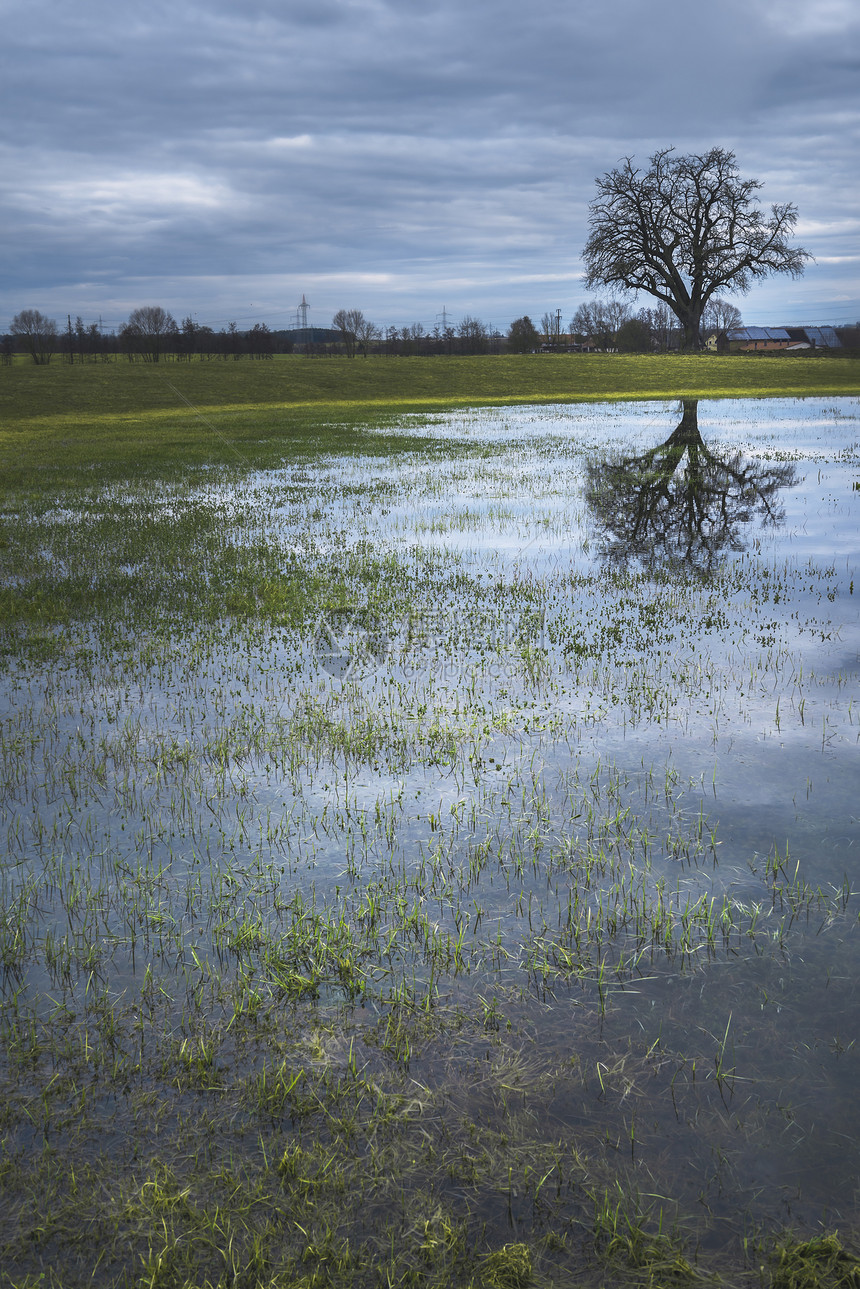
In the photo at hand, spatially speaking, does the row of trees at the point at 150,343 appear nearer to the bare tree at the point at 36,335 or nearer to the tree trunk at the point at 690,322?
the bare tree at the point at 36,335

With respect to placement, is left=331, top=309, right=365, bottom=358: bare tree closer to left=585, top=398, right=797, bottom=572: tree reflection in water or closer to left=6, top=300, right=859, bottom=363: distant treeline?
left=6, top=300, right=859, bottom=363: distant treeline

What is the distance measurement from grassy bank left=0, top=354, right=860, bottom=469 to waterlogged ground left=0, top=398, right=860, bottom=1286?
27.3 m

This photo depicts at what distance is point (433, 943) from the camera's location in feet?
17.9

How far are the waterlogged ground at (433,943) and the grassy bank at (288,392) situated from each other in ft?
89.5

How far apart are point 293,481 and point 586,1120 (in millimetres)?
26171

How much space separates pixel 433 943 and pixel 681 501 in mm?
17971

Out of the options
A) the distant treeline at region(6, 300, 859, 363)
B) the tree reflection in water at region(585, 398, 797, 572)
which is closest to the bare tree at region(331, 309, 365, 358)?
the distant treeline at region(6, 300, 859, 363)

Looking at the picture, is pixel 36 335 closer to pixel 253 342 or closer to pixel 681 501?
pixel 253 342

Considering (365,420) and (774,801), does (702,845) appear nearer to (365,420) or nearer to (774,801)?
(774,801)

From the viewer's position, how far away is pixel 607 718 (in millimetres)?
8812

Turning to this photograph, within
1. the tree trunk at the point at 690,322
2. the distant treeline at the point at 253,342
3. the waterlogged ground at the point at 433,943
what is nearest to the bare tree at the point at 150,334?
the distant treeline at the point at 253,342

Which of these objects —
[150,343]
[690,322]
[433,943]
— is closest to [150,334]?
[150,343]

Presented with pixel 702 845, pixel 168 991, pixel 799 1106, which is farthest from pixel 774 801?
pixel 168 991

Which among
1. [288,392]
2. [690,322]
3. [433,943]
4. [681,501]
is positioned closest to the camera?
[433,943]
